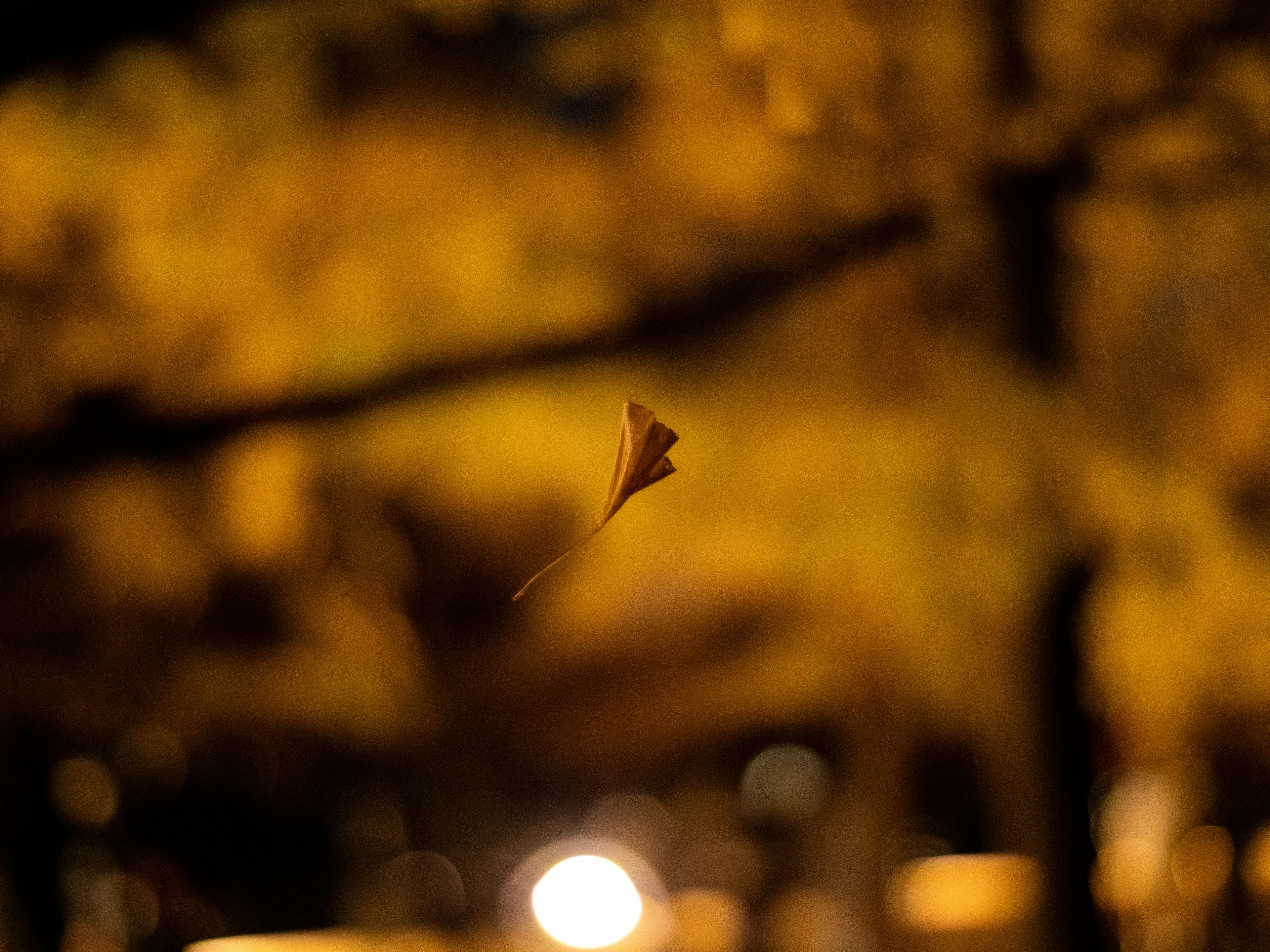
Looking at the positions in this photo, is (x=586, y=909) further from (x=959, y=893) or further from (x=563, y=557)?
(x=563, y=557)

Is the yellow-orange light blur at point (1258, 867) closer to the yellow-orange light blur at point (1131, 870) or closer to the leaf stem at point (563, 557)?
the yellow-orange light blur at point (1131, 870)

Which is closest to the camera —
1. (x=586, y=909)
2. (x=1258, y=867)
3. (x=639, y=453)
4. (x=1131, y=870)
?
(x=639, y=453)

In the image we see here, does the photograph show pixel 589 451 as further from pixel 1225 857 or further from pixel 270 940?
pixel 1225 857

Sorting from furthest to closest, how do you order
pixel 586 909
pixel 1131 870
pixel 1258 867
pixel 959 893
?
pixel 1131 870 → pixel 959 893 → pixel 1258 867 → pixel 586 909

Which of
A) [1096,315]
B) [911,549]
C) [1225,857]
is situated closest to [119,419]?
[911,549]

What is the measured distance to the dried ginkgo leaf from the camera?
89 cm

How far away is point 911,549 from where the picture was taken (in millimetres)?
3443

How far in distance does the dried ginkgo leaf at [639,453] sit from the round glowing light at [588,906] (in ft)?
11.0

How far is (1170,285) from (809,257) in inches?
37.8

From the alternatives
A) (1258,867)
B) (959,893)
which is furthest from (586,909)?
(1258,867)

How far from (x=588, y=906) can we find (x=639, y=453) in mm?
3453

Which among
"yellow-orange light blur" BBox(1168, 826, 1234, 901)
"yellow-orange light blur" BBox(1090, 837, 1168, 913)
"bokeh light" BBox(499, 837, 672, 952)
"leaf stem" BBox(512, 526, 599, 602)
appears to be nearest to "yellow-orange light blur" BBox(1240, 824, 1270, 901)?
"yellow-orange light blur" BBox(1168, 826, 1234, 901)

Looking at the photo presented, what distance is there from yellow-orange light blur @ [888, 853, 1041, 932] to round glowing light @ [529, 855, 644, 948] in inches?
51.5

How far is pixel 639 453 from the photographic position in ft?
2.94
